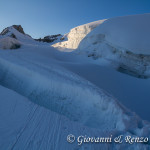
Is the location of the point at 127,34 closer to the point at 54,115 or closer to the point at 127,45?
the point at 127,45

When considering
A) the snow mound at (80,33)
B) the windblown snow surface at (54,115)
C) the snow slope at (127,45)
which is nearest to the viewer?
the windblown snow surface at (54,115)

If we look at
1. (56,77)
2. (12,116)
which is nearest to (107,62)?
(56,77)

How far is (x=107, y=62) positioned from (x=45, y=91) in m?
4.33

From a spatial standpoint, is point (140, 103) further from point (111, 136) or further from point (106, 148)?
point (106, 148)

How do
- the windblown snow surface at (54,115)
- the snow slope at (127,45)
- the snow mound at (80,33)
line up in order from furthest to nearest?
the snow mound at (80,33) → the snow slope at (127,45) → the windblown snow surface at (54,115)

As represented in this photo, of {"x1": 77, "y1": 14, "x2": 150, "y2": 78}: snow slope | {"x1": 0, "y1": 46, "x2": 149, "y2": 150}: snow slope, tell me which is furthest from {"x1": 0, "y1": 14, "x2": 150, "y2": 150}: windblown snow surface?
{"x1": 77, "y1": 14, "x2": 150, "y2": 78}: snow slope

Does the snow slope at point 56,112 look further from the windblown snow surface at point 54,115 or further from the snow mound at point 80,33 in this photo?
the snow mound at point 80,33

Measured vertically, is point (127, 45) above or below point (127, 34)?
below

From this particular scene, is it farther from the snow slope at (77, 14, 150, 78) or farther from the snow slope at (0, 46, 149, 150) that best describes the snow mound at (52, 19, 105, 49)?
the snow slope at (0, 46, 149, 150)

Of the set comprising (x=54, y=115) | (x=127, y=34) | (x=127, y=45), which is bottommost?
(x=127, y=45)

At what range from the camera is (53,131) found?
143cm

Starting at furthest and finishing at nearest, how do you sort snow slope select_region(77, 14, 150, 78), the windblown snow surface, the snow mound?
the snow mound, snow slope select_region(77, 14, 150, 78), the windblown snow surface

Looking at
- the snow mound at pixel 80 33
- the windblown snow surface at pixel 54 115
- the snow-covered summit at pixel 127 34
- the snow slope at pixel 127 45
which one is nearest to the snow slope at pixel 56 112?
the windblown snow surface at pixel 54 115

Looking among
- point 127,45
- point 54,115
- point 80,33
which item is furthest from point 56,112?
point 80,33
